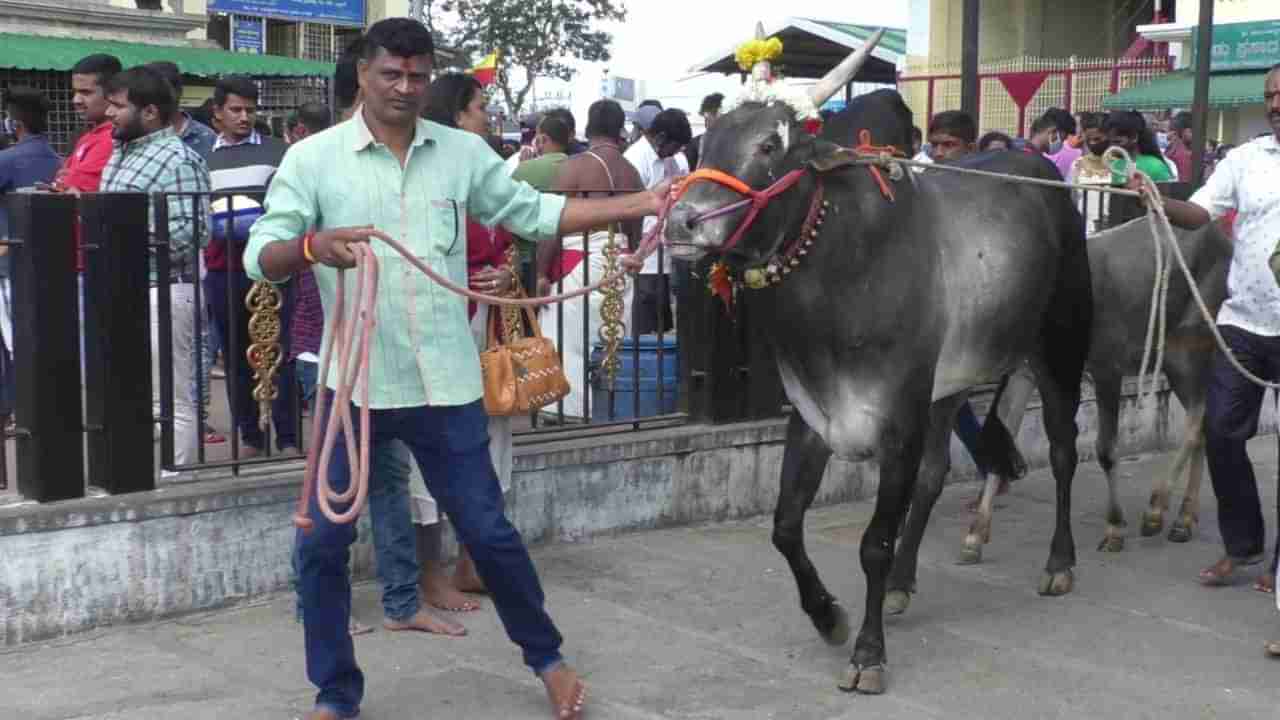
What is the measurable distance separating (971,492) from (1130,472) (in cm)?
119

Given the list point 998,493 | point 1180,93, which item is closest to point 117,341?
point 998,493

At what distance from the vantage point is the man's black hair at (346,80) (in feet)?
19.2

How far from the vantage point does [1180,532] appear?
758cm

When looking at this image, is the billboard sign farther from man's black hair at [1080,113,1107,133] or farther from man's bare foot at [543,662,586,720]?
man's bare foot at [543,662,586,720]

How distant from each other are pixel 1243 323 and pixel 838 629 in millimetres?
2075

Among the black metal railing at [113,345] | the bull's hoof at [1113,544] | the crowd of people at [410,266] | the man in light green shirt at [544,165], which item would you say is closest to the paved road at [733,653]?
the bull's hoof at [1113,544]

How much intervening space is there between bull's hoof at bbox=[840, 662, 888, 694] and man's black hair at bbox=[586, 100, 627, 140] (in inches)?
180

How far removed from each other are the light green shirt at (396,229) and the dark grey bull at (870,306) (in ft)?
2.26

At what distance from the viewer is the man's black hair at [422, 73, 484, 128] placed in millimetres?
6059

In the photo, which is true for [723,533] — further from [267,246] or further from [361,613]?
[267,246]

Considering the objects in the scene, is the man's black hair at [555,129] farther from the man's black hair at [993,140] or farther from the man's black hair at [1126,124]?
the man's black hair at [1126,124]

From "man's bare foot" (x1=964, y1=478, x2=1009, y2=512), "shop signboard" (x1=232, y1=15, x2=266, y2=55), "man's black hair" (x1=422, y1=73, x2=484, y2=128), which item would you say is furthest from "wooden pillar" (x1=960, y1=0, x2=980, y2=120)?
"shop signboard" (x1=232, y1=15, x2=266, y2=55)

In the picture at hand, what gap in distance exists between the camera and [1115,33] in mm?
34219

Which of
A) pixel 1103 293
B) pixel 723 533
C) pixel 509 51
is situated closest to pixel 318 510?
pixel 723 533
